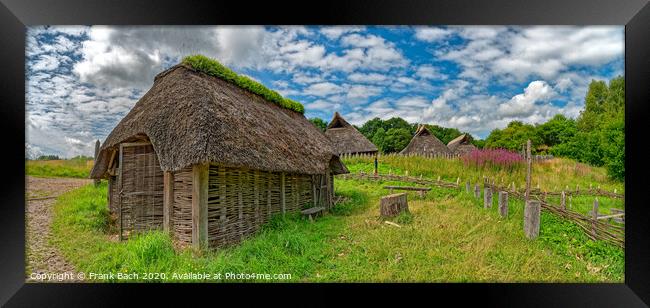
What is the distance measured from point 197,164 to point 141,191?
1.52m

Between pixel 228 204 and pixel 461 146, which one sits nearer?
pixel 228 204

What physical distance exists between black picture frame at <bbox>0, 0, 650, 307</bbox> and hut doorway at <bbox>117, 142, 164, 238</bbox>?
1067 mm

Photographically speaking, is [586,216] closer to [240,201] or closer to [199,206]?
[240,201]

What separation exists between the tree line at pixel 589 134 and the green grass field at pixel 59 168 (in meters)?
5.66

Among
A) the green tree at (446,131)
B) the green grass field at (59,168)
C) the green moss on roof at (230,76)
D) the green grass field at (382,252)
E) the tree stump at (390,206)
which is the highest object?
the green moss on roof at (230,76)

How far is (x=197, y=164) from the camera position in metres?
3.06

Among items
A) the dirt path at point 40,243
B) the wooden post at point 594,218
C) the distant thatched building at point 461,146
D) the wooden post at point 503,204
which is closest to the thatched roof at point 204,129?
the dirt path at point 40,243

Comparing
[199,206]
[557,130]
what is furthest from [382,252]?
[557,130]

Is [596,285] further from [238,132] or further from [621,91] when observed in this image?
[238,132]

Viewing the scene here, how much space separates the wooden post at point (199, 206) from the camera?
305cm

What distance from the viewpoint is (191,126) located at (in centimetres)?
322

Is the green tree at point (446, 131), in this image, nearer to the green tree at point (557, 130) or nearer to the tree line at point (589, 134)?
the tree line at point (589, 134)

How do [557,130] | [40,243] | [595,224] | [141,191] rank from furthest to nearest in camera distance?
[141,191], [557,130], [595,224], [40,243]
